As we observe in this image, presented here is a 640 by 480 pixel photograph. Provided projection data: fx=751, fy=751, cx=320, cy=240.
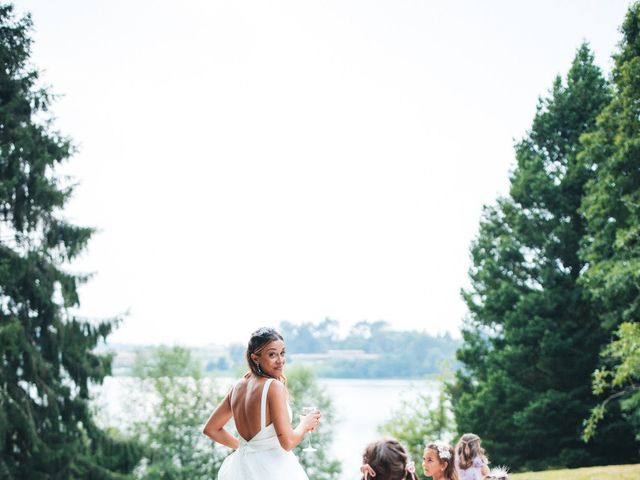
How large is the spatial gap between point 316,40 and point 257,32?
7.88 m

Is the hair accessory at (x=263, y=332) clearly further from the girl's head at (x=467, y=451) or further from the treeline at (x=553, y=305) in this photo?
the treeline at (x=553, y=305)

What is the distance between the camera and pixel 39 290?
16.9 m

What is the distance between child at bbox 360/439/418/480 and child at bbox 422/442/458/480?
1.75 m

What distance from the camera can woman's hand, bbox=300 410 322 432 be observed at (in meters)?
4.04

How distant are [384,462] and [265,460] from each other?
88cm

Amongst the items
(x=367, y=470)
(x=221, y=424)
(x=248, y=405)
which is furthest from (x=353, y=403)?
(x=248, y=405)

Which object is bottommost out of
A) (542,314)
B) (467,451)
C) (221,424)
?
(467,451)

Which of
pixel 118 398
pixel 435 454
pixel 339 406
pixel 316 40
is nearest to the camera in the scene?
pixel 435 454

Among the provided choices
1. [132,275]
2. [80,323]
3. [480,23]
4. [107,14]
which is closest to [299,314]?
[132,275]

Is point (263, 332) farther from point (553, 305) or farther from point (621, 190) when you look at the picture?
point (553, 305)

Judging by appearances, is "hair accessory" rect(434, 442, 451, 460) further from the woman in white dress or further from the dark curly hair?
the dark curly hair

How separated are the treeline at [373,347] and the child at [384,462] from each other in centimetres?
5362

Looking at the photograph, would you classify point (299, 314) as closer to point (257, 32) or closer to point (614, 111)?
point (257, 32)

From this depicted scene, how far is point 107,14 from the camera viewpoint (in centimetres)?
7394
